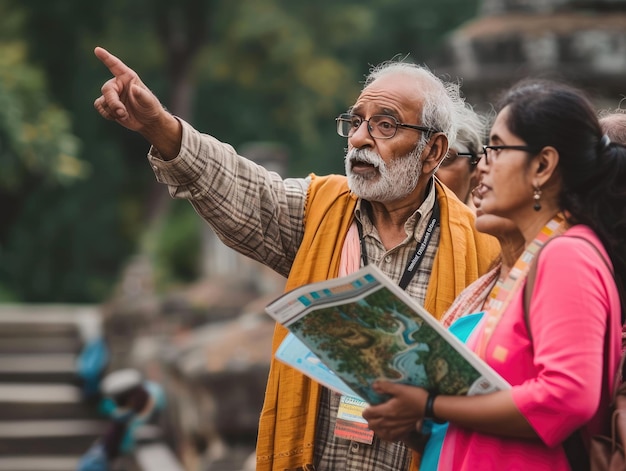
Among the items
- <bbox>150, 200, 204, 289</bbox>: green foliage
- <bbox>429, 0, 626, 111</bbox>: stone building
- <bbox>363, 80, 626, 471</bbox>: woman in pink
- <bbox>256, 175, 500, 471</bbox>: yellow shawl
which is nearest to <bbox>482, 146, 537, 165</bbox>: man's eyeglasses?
<bbox>363, 80, 626, 471</bbox>: woman in pink

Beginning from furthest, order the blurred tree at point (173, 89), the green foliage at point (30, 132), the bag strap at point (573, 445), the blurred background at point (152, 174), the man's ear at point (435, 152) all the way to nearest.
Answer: the blurred tree at point (173, 89) → the green foliage at point (30, 132) → the blurred background at point (152, 174) → the man's ear at point (435, 152) → the bag strap at point (573, 445)

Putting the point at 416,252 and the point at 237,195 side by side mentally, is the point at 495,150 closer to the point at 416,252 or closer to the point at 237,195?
the point at 416,252

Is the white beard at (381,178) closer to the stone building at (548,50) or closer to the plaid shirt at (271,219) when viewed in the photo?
the plaid shirt at (271,219)

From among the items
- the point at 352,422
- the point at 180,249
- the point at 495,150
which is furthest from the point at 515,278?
the point at 180,249

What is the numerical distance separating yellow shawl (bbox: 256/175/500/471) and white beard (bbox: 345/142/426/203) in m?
0.12

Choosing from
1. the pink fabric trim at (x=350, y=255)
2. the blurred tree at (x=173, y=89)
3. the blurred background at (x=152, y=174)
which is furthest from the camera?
the blurred tree at (x=173, y=89)

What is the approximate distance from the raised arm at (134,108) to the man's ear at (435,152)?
0.77 metres

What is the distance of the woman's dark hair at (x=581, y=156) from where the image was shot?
2.40 meters

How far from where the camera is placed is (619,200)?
2.43 meters

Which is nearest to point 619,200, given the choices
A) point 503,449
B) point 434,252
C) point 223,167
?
point 503,449

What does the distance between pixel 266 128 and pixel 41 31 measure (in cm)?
562

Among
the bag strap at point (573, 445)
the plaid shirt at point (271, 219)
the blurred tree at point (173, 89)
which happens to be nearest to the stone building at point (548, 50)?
the plaid shirt at point (271, 219)

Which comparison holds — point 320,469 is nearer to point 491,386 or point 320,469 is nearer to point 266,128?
point 491,386

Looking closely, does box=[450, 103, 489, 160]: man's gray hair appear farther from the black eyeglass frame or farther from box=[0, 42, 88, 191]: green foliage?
box=[0, 42, 88, 191]: green foliage
